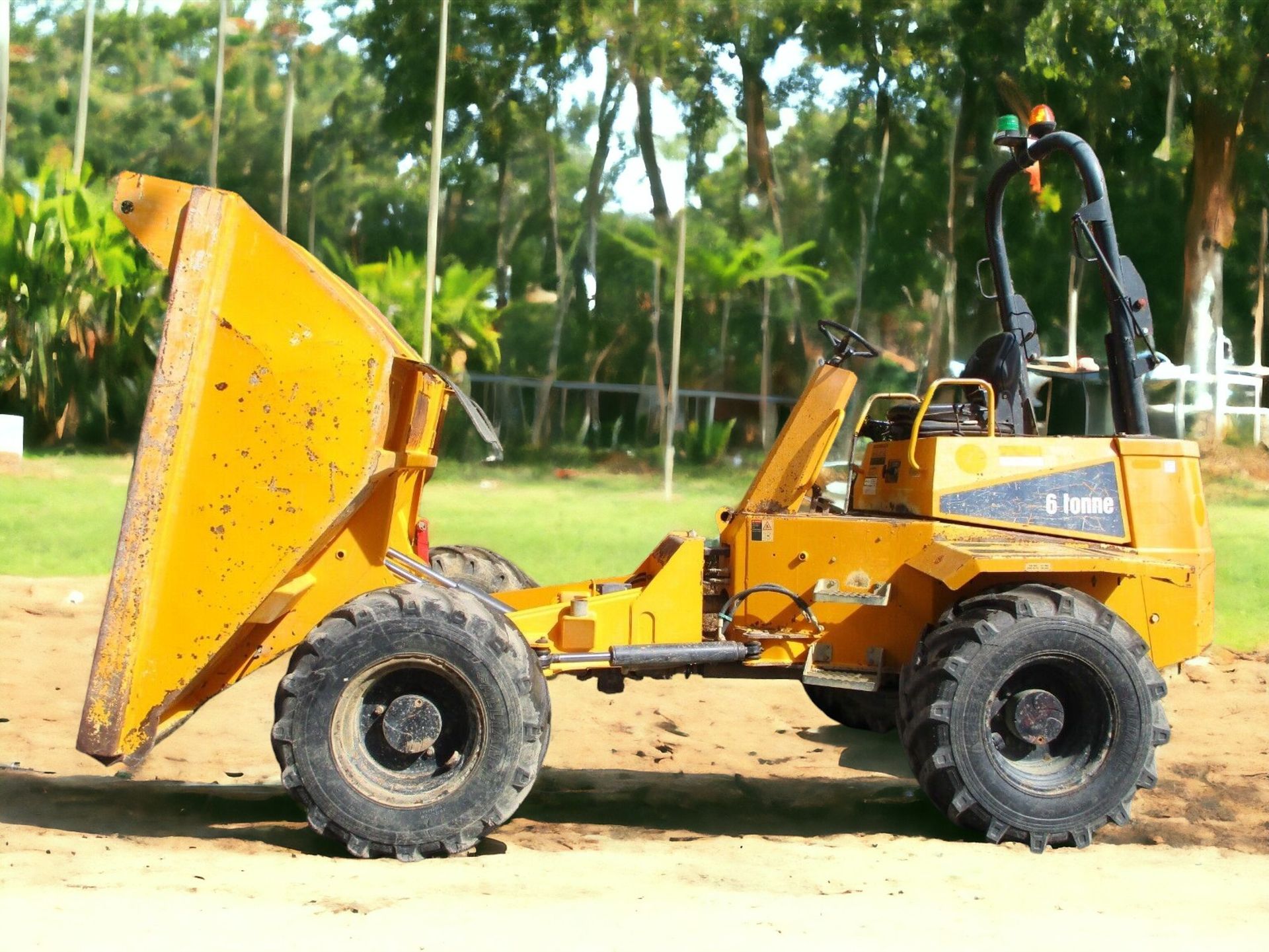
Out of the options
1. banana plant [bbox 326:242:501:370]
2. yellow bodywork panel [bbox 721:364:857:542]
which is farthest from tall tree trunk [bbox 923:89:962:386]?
yellow bodywork panel [bbox 721:364:857:542]

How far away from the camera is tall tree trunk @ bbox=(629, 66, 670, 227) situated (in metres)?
33.5

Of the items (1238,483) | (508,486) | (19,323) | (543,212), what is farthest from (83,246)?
(1238,483)

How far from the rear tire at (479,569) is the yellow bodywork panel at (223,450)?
73.7 inches

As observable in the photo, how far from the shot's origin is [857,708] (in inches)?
342

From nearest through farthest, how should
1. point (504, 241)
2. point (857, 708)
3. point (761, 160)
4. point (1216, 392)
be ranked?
point (857, 708), point (1216, 392), point (761, 160), point (504, 241)

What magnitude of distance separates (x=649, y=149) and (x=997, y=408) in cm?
2762

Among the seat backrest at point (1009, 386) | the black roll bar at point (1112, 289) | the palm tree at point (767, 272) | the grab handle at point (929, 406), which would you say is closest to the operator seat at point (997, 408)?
the seat backrest at point (1009, 386)

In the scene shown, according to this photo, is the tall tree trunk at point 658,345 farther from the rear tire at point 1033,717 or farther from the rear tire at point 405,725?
the rear tire at point 405,725

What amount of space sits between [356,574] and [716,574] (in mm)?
1689

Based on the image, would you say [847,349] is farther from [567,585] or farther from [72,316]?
[72,316]

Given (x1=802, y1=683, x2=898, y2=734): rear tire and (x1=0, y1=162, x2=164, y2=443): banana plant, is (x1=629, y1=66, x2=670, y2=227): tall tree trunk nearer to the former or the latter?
(x1=0, y1=162, x2=164, y2=443): banana plant

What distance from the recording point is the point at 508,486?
28031 mm

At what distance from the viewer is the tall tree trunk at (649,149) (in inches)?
1319

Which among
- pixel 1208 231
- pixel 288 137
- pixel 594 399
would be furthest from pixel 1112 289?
pixel 288 137
